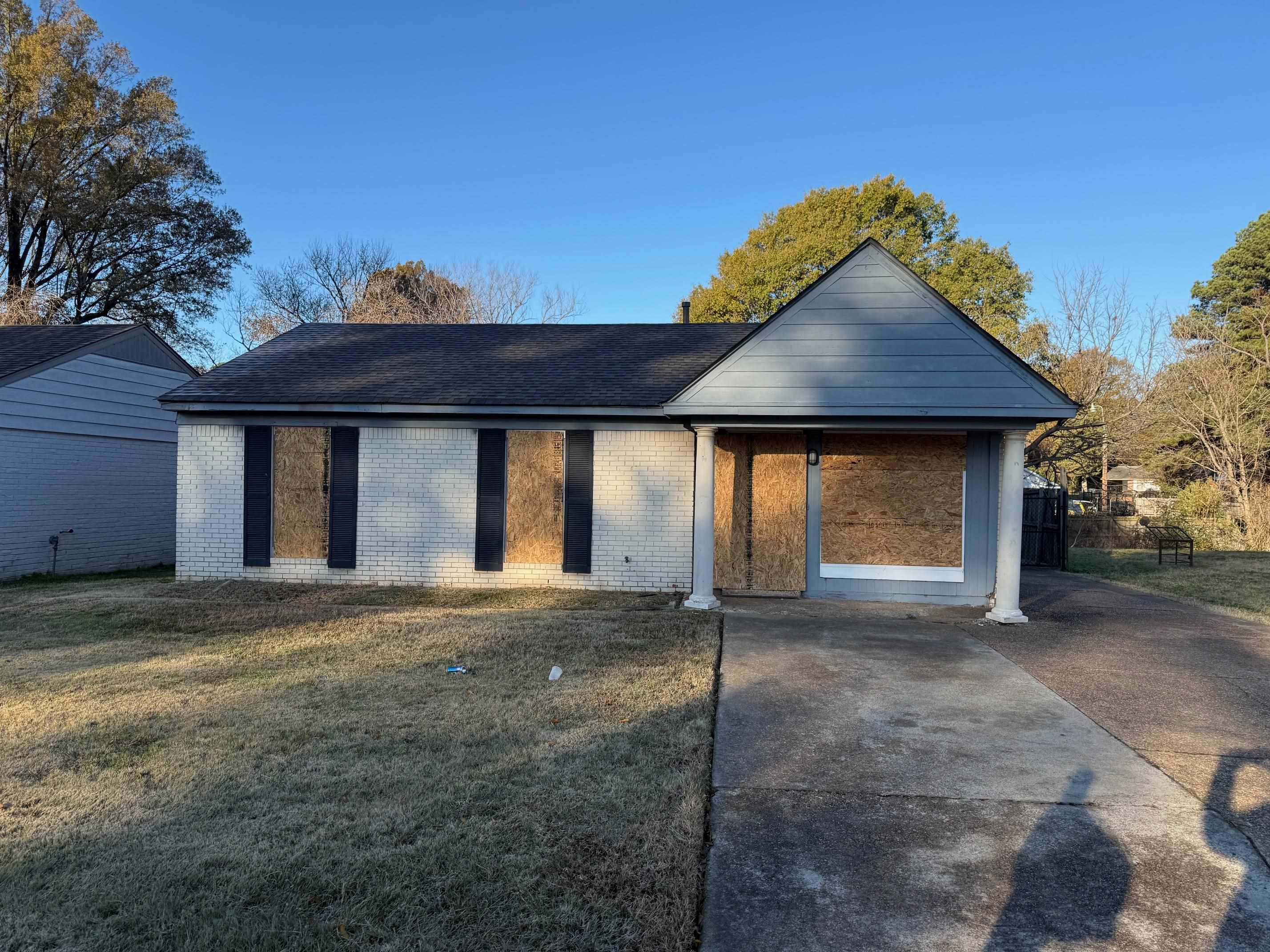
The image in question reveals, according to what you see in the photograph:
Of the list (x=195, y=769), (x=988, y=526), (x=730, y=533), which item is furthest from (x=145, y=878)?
(x=988, y=526)

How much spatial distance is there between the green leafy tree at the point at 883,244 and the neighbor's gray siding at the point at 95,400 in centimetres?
2241

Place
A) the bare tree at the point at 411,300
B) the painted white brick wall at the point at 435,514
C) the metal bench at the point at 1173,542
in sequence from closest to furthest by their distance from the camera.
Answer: the painted white brick wall at the point at 435,514 < the metal bench at the point at 1173,542 < the bare tree at the point at 411,300

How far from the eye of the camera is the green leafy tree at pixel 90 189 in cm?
2405

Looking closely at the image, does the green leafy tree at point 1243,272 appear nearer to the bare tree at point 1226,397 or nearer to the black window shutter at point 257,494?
the bare tree at point 1226,397

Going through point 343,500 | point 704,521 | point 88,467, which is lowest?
point 704,521

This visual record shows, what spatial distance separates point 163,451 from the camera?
15352 millimetres

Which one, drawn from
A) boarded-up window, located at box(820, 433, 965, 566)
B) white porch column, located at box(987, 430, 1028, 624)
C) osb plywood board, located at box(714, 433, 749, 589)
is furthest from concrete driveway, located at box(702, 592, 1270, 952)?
osb plywood board, located at box(714, 433, 749, 589)

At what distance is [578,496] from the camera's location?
34.7ft

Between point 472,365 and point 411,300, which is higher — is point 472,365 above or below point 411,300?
below

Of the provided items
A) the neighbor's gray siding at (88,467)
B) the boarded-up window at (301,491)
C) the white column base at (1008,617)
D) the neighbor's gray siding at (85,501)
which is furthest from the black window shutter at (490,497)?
the neighbor's gray siding at (88,467)

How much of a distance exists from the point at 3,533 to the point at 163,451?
3.66 meters

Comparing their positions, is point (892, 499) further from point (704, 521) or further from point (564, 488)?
point (564, 488)

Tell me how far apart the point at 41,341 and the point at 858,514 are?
15.2 meters

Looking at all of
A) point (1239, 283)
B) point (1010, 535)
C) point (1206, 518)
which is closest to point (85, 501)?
point (1010, 535)
